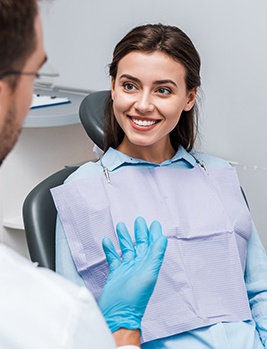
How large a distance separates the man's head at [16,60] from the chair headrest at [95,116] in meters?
0.94

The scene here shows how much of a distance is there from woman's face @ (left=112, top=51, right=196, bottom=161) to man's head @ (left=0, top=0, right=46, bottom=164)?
74 cm

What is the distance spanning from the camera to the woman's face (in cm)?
166

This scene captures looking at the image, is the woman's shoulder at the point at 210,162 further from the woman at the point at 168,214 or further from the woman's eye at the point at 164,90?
the woman's eye at the point at 164,90

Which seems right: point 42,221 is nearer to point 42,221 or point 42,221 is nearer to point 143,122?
point 42,221

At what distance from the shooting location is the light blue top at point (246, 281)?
1554mm

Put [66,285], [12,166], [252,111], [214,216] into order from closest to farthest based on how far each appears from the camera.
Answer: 1. [66,285]
2. [214,216]
3. [252,111]
4. [12,166]

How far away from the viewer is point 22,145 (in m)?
2.73

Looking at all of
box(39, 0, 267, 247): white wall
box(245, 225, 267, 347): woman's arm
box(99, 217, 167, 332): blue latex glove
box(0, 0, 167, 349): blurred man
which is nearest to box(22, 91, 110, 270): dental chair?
box(99, 217, 167, 332): blue latex glove

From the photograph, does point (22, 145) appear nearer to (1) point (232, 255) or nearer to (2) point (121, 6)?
(2) point (121, 6)

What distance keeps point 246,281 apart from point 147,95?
21.6 inches

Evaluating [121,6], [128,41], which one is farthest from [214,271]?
[121,6]

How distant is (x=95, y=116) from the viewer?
190 cm

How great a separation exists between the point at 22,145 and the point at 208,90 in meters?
0.79

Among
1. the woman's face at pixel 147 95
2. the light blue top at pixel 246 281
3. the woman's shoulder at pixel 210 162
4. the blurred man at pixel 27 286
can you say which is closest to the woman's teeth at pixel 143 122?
the woman's face at pixel 147 95
